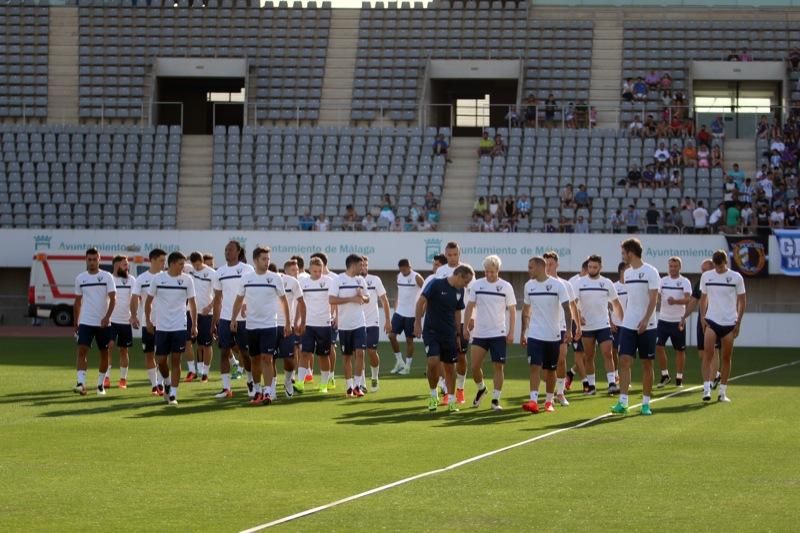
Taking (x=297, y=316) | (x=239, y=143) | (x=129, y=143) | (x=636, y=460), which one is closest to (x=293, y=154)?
(x=239, y=143)

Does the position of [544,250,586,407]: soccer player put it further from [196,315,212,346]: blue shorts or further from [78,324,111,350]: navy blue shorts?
[78,324,111,350]: navy blue shorts

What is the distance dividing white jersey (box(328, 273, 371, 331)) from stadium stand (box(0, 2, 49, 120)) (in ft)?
106

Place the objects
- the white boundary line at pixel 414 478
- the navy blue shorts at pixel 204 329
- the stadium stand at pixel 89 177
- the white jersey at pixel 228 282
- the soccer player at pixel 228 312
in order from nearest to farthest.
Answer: the white boundary line at pixel 414 478, the soccer player at pixel 228 312, the white jersey at pixel 228 282, the navy blue shorts at pixel 204 329, the stadium stand at pixel 89 177

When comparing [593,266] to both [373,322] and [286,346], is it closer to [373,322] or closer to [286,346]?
[373,322]

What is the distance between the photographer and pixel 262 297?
66.3 feet

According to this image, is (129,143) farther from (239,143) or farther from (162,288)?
(162,288)

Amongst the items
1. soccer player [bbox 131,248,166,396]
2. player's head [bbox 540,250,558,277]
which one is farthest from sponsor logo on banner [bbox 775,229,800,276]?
soccer player [bbox 131,248,166,396]

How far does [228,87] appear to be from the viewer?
5481cm

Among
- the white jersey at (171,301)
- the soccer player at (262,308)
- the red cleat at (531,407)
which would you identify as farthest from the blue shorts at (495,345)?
the white jersey at (171,301)

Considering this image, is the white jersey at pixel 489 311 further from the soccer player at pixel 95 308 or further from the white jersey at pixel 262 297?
the soccer player at pixel 95 308

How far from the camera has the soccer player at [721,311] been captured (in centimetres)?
2098

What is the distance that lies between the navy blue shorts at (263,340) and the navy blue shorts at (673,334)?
25.9 ft

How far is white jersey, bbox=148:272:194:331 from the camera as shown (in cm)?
2034

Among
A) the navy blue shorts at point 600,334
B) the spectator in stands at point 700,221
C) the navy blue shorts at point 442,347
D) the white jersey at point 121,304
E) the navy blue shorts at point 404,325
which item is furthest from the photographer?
the spectator in stands at point 700,221
